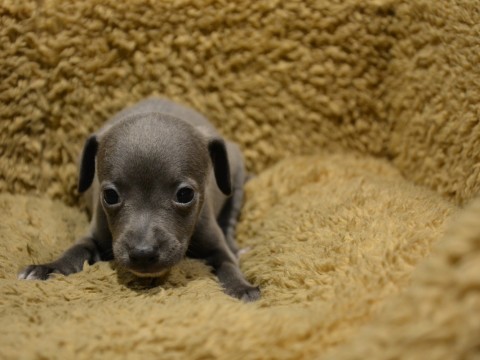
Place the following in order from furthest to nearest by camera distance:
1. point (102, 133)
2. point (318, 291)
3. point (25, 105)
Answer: point (25, 105) < point (102, 133) < point (318, 291)

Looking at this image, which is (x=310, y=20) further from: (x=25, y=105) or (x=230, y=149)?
(x=25, y=105)

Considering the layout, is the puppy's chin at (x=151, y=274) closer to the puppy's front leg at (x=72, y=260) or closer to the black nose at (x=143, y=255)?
the black nose at (x=143, y=255)

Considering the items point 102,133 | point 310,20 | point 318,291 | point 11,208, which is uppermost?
point 310,20

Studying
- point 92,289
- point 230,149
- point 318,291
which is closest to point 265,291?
point 318,291

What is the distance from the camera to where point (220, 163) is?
2572 millimetres

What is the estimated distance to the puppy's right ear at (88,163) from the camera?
246cm

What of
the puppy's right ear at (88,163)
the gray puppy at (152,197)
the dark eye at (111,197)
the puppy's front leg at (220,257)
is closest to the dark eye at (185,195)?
the gray puppy at (152,197)

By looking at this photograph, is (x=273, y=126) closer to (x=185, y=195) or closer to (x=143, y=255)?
(x=185, y=195)

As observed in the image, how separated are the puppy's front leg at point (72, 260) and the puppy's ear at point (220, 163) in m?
0.56

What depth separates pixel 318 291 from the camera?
195 centimetres

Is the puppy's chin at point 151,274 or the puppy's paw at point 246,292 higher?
the puppy's chin at point 151,274

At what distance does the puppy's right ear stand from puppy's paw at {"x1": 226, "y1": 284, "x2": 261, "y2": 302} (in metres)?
0.76

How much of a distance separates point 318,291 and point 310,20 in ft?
5.52

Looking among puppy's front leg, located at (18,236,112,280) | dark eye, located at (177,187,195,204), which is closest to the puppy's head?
dark eye, located at (177,187,195,204)
